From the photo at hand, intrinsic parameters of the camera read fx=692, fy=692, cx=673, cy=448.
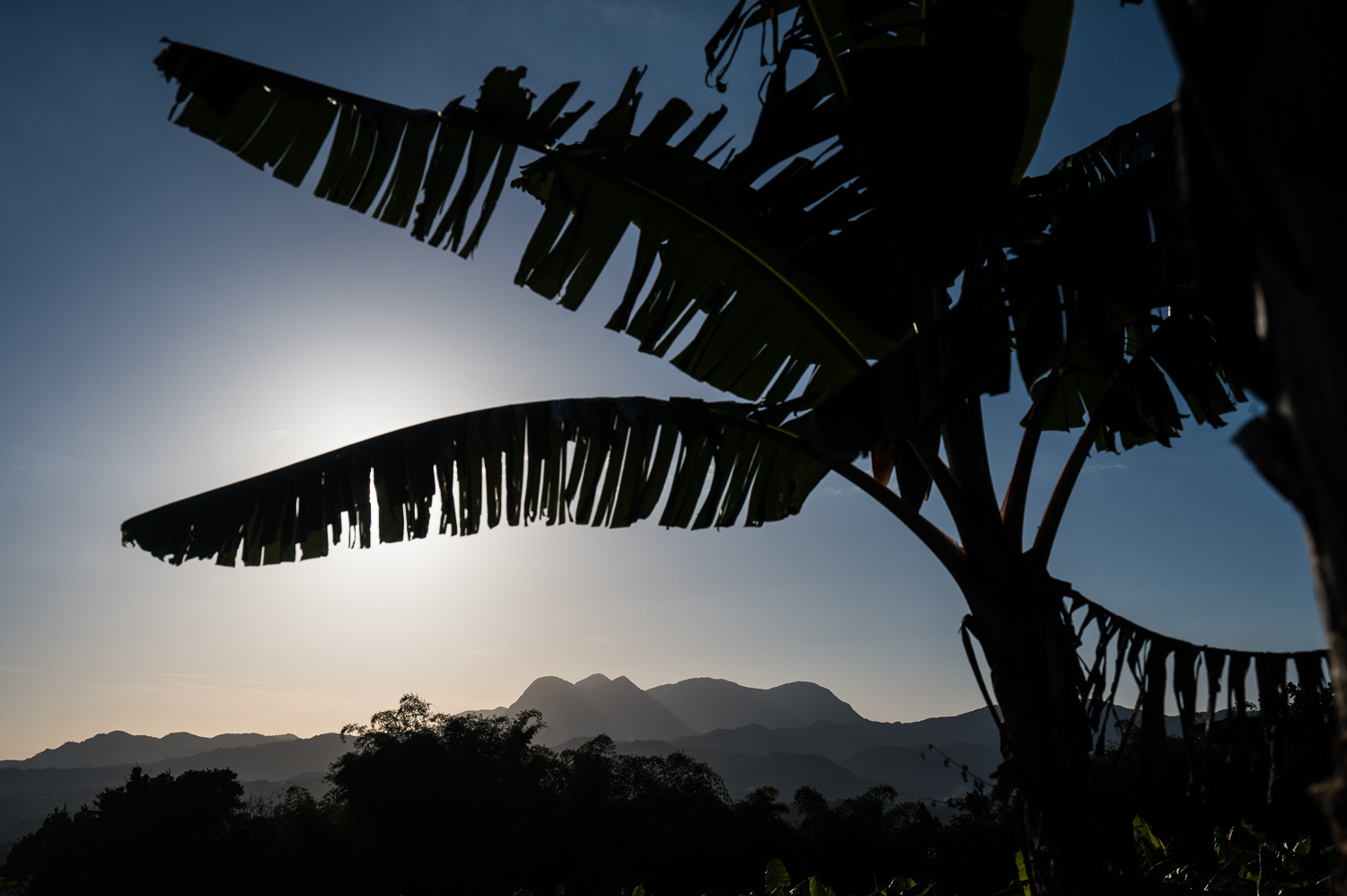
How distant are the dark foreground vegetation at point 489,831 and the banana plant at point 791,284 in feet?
68.7

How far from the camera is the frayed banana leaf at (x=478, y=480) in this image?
2.52 meters

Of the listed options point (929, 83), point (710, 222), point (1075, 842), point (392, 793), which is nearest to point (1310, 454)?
point (1075, 842)

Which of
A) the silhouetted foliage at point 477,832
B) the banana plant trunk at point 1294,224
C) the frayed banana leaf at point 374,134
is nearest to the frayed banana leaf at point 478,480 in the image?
the frayed banana leaf at point 374,134

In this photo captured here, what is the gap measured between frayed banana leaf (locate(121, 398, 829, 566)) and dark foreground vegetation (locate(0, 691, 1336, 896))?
68.6 ft

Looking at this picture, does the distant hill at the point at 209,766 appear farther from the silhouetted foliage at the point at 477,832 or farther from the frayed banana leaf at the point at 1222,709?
the frayed banana leaf at the point at 1222,709

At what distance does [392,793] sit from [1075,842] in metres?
33.6

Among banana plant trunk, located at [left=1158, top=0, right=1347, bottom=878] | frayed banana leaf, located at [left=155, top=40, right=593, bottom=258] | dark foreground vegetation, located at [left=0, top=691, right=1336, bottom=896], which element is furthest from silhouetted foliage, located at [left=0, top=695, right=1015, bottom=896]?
banana plant trunk, located at [left=1158, top=0, right=1347, bottom=878]

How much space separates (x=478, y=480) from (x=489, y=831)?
3025 centimetres

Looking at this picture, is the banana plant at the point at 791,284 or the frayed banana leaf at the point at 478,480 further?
the frayed banana leaf at the point at 478,480

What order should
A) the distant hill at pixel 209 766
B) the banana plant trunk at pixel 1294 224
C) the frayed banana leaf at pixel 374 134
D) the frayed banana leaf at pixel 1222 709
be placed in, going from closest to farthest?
the banana plant trunk at pixel 1294 224 → the frayed banana leaf at pixel 1222 709 → the frayed banana leaf at pixel 374 134 → the distant hill at pixel 209 766

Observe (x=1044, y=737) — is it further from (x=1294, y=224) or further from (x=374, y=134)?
(x=374, y=134)

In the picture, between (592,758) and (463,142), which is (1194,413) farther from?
(592,758)

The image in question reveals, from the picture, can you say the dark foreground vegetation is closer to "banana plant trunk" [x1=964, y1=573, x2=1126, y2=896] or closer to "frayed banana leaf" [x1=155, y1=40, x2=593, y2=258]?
"banana plant trunk" [x1=964, y1=573, x2=1126, y2=896]

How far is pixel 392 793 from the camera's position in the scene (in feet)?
97.1
